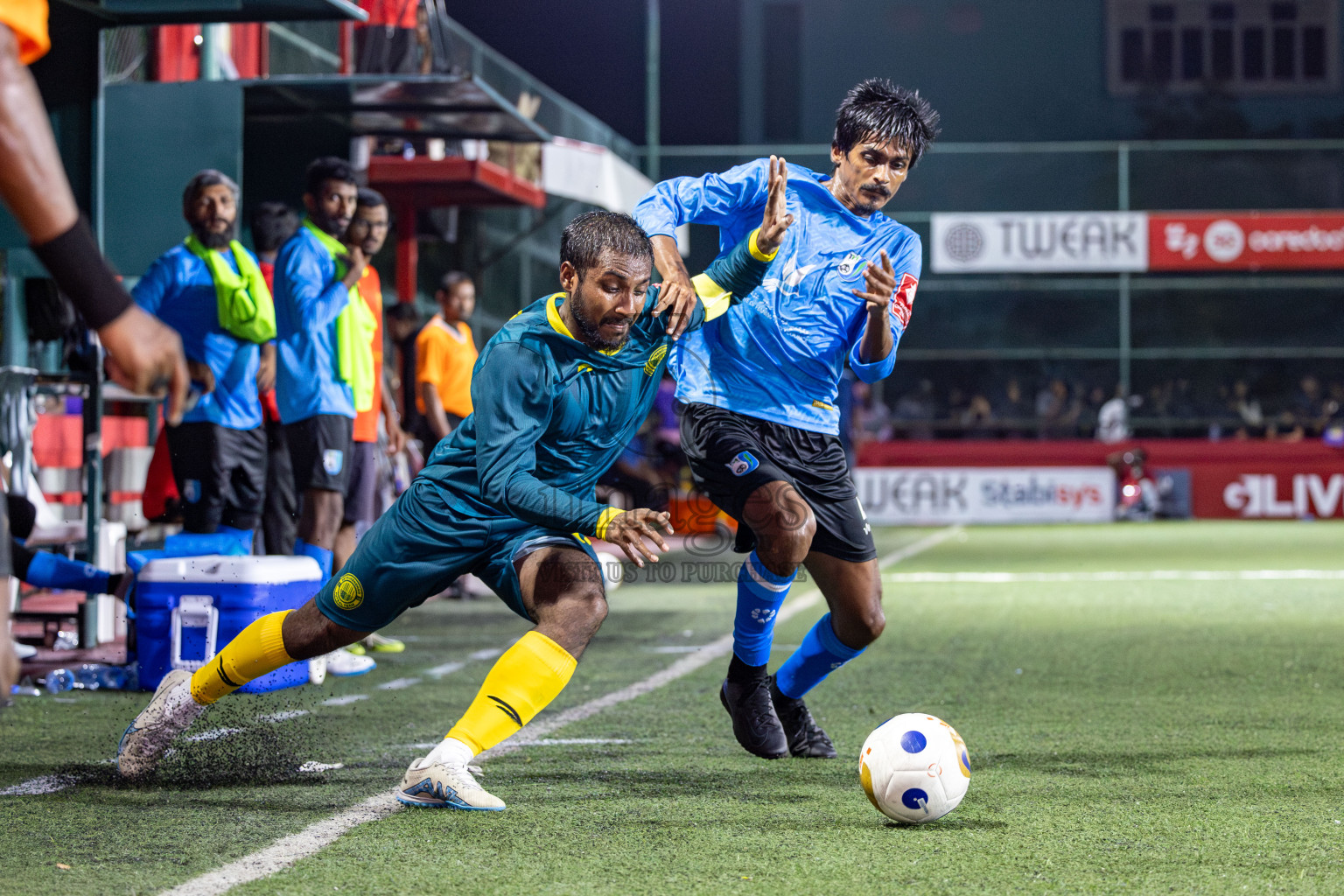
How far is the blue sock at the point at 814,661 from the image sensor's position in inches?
196

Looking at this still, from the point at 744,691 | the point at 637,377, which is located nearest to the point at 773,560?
the point at 744,691

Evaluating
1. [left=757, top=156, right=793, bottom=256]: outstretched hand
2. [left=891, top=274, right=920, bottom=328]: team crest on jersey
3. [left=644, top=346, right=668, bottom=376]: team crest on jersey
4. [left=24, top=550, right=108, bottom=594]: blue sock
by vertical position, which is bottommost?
[left=24, top=550, right=108, bottom=594]: blue sock

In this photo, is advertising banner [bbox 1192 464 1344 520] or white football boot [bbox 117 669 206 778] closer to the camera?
white football boot [bbox 117 669 206 778]

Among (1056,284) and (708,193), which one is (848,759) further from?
(1056,284)

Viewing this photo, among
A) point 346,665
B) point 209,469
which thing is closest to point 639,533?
point 346,665

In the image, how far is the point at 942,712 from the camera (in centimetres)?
583

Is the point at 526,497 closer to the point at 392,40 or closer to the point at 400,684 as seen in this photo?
the point at 400,684

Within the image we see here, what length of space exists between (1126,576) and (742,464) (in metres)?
8.50

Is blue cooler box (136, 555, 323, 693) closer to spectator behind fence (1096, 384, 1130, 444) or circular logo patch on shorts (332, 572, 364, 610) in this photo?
circular logo patch on shorts (332, 572, 364, 610)

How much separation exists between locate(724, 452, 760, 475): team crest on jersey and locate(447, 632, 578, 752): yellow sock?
2.98 ft

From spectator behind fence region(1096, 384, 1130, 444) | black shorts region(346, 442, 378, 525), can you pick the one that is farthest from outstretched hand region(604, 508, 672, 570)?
spectator behind fence region(1096, 384, 1130, 444)

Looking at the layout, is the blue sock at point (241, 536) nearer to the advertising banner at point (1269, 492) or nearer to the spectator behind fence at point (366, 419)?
the spectator behind fence at point (366, 419)

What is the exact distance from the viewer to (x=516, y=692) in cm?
398

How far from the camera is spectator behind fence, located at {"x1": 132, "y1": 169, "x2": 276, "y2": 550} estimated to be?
700 cm
